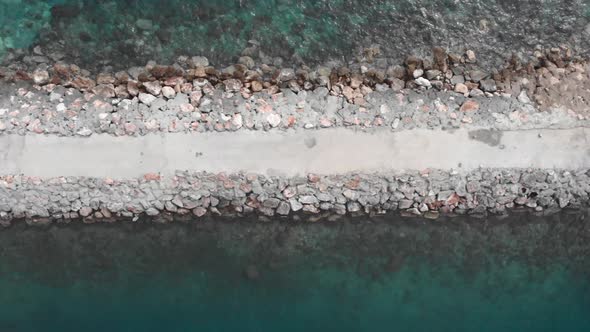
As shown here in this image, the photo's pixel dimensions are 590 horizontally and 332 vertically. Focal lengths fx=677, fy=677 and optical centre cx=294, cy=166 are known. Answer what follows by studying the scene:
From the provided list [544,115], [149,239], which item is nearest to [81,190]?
[149,239]

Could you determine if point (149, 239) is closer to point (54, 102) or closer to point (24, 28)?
point (54, 102)

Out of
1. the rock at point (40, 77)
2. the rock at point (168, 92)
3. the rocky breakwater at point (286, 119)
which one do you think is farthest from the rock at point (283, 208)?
the rock at point (40, 77)

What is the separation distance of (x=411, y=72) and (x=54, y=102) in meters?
3.61

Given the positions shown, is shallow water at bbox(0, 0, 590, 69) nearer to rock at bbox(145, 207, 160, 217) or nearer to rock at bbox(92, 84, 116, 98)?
rock at bbox(92, 84, 116, 98)

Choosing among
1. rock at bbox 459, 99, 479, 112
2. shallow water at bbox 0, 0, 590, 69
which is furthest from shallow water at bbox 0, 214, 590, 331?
shallow water at bbox 0, 0, 590, 69

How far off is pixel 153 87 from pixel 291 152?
154cm

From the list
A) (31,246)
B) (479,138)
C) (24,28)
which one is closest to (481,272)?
(479,138)

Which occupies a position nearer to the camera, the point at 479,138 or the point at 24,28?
the point at 479,138

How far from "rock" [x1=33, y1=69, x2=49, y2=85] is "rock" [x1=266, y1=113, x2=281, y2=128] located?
231cm

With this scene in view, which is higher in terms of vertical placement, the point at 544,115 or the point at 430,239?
the point at 544,115

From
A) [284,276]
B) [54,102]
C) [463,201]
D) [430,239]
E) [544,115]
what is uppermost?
[544,115]

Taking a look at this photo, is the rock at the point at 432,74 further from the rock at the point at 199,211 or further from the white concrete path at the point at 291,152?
the rock at the point at 199,211

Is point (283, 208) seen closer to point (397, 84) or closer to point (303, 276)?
point (303, 276)

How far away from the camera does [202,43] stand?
7.11 metres
